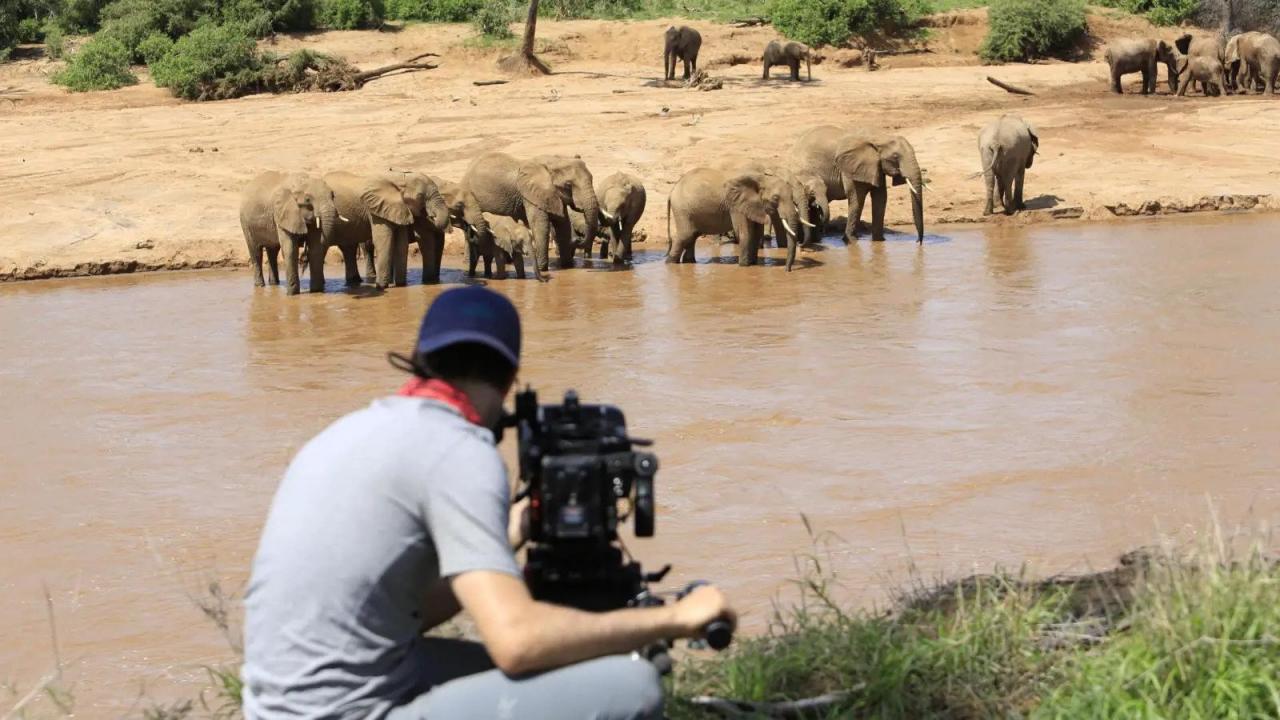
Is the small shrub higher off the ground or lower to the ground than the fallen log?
higher

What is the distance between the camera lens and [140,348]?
11727 millimetres

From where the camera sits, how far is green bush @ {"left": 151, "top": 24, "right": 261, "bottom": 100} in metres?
23.9

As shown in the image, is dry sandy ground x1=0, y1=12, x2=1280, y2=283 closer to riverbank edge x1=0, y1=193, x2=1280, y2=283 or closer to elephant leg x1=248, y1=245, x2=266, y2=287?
riverbank edge x1=0, y1=193, x2=1280, y2=283

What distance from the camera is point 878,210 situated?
17141mm

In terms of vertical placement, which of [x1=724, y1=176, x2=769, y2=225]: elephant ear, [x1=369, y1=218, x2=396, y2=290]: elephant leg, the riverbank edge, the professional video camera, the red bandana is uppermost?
the red bandana

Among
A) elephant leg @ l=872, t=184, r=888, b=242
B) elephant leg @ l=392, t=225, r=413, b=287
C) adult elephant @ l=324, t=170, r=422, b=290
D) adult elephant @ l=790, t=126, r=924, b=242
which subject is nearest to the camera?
adult elephant @ l=324, t=170, r=422, b=290

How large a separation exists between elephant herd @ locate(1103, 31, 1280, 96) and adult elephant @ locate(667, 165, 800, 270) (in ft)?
39.8

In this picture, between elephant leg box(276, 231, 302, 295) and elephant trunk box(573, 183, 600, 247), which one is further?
elephant trunk box(573, 183, 600, 247)

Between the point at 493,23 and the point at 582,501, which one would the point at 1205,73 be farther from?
the point at 582,501

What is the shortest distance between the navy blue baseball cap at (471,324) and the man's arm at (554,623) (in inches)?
17.7

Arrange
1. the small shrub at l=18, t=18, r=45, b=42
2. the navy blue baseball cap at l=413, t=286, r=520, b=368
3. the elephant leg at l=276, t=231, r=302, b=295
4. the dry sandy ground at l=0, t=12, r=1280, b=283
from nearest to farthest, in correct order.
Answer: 1. the navy blue baseball cap at l=413, t=286, r=520, b=368
2. the elephant leg at l=276, t=231, r=302, b=295
3. the dry sandy ground at l=0, t=12, r=1280, b=283
4. the small shrub at l=18, t=18, r=45, b=42

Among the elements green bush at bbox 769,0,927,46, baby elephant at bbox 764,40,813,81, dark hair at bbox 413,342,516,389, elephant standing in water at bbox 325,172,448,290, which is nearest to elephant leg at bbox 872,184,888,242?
elephant standing in water at bbox 325,172,448,290

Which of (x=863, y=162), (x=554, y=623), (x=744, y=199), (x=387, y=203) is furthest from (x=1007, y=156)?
(x=554, y=623)

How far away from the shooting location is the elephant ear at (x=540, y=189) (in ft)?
50.6
